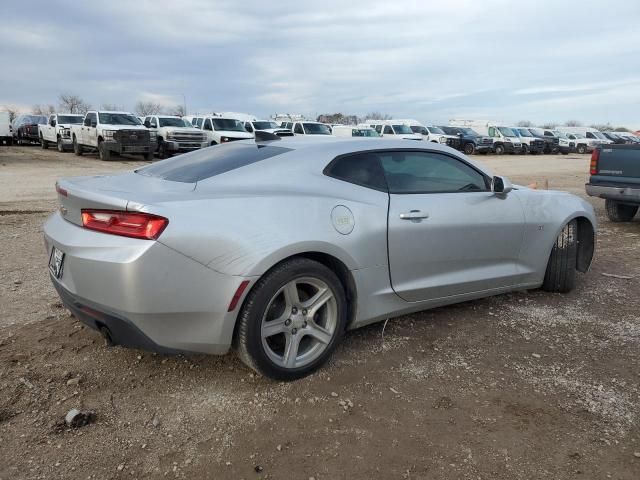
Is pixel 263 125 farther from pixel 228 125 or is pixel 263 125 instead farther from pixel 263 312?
pixel 263 312

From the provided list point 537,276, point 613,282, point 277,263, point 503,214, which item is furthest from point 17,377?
point 613,282

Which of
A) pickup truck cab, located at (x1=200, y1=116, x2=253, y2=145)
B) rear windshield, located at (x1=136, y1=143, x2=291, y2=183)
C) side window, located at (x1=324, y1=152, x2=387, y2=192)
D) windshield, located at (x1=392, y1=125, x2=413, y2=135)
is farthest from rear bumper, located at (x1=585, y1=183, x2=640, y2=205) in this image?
windshield, located at (x1=392, y1=125, x2=413, y2=135)

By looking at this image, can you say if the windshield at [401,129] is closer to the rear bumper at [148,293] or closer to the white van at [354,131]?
the white van at [354,131]

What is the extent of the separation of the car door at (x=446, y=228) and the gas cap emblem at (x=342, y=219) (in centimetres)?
31

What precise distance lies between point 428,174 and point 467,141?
1176 inches

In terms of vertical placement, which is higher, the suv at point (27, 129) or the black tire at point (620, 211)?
→ the suv at point (27, 129)

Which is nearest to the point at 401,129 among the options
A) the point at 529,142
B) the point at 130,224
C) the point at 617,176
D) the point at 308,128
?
the point at 308,128

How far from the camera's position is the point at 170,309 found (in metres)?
2.78

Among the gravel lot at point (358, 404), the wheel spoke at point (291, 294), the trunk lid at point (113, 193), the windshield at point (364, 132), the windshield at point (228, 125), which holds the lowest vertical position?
the gravel lot at point (358, 404)

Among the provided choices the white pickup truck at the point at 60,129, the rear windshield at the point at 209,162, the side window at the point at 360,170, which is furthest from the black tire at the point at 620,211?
the white pickup truck at the point at 60,129

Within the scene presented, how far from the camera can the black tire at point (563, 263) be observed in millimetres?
4730

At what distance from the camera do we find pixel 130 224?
2.75m

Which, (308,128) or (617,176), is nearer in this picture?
Answer: (617,176)

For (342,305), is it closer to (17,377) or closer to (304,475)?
(304,475)
